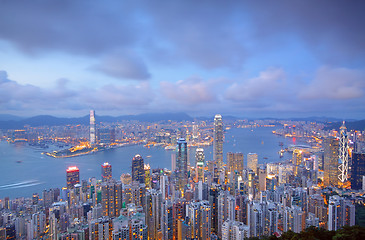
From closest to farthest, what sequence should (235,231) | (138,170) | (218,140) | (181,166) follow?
1. (235,231)
2. (138,170)
3. (181,166)
4. (218,140)

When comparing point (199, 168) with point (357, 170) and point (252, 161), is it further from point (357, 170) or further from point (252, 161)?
point (357, 170)

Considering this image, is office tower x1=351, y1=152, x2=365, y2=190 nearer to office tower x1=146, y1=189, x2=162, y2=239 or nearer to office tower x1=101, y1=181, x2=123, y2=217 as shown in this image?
office tower x1=146, y1=189, x2=162, y2=239


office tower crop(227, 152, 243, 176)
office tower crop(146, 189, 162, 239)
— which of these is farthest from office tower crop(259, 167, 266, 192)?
office tower crop(146, 189, 162, 239)

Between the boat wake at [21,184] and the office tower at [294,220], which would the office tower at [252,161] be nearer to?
the office tower at [294,220]

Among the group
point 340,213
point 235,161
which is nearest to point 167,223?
point 340,213

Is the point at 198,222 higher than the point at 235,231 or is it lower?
lower

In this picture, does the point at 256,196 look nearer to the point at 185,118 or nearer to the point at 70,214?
the point at 70,214

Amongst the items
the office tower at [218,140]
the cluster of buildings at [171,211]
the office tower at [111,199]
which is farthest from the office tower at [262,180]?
the office tower at [111,199]
